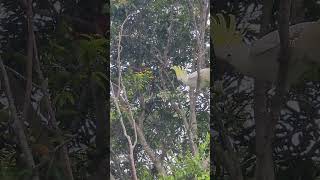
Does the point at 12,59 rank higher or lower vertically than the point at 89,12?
lower

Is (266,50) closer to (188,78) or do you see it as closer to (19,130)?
(19,130)

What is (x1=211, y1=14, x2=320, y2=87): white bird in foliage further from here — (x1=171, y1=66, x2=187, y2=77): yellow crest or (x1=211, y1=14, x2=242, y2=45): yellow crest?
(x1=171, y1=66, x2=187, y2=77): yellow crest

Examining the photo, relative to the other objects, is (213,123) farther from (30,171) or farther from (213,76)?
(30,171)

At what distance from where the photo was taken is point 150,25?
2715 mm

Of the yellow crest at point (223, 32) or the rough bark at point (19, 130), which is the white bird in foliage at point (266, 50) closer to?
the yellow crest at point (223, 32)

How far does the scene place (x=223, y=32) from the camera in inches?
48.6

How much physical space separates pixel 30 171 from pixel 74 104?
21cm

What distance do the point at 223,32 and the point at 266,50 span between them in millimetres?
117

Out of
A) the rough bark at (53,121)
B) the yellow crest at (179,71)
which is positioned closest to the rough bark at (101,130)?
the rough bark at (53,121)

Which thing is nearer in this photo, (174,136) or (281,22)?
(281,22)

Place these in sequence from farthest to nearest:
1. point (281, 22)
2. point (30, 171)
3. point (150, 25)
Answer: point (150, 25)
point (30, 171)
point (281, 22)

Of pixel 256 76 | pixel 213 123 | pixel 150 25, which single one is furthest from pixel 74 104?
pixel 150 25

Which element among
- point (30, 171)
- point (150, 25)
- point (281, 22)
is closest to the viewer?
point (281, 22)

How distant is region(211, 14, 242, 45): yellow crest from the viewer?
124cm
